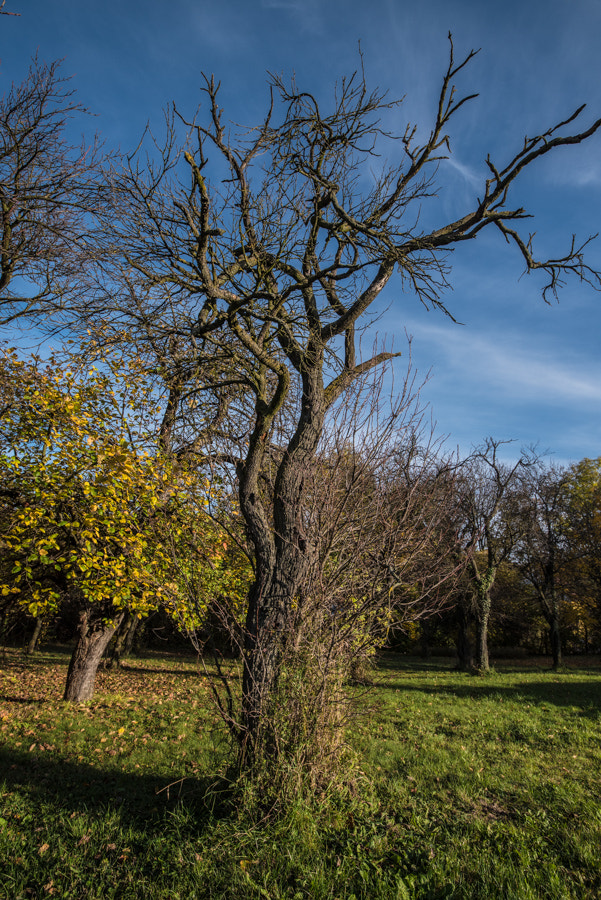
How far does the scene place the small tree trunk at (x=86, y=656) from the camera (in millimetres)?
8820

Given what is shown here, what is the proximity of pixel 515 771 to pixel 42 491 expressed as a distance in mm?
6976

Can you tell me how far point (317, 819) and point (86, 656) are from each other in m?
7.35

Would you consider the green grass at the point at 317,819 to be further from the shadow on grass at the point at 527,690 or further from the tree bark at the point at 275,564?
the shadow on grass at the point at 527,690

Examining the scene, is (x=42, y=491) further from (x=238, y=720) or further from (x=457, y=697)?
(x=457, y=697)

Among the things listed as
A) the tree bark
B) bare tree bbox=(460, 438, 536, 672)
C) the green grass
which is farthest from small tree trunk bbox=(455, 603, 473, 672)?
the tree bark

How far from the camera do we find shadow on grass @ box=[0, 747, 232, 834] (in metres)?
3.63

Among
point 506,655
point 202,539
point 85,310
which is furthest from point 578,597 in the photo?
point 85,310

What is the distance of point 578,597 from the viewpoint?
21828 millimetres

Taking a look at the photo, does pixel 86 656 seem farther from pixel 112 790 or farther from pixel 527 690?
pixel 527 690

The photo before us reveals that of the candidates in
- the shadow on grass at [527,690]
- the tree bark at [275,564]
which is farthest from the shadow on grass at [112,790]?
the shadow on grass at [527,690]

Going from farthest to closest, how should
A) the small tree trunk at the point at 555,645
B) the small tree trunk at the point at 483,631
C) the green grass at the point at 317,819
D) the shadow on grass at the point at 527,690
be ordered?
the small tree trunk at the point at 555,645 → the small tree trunk at the point at 483,631 → the shadow on grass at the point at 527,690 → the green grass at the point at 317,819

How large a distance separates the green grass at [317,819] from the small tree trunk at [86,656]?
1785mm

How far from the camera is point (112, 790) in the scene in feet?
14.8

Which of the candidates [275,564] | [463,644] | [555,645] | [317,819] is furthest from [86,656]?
[555,645]
